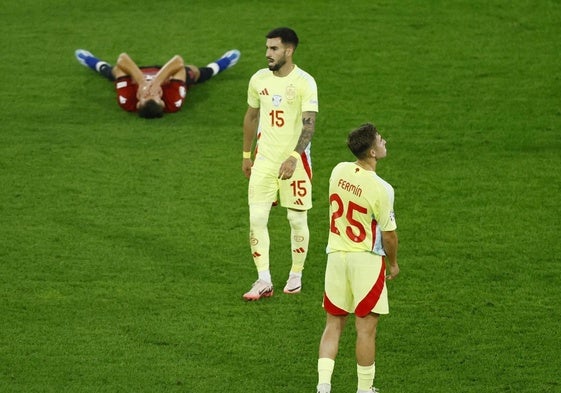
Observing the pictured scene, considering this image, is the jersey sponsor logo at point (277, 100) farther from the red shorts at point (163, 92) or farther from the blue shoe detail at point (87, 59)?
the blue shoe detail at point (87, 59)

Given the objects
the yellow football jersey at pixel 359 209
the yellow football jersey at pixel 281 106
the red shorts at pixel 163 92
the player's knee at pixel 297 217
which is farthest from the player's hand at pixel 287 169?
the red shorts at pixel 163 92

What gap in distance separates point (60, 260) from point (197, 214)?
1671mm

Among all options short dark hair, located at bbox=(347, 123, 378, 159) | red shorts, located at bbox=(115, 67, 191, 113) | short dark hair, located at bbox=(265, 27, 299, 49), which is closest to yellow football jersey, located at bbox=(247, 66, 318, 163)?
short dark hair, located at bbox=(265, 27, 299, 49)

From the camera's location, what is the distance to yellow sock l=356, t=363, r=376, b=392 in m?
8.16

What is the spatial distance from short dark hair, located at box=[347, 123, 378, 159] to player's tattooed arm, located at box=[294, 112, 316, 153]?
165 cm

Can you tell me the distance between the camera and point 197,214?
39.3ft

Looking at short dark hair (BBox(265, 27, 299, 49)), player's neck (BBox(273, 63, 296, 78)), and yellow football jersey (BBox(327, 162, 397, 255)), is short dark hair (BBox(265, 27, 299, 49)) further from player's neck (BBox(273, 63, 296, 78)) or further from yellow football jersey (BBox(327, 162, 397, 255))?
yellow football jersey (BBox(327, 162, 397, 255))

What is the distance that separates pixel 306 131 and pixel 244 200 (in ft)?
9.11

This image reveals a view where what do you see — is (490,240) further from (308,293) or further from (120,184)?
(120,184)

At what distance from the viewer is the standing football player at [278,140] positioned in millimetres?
9930

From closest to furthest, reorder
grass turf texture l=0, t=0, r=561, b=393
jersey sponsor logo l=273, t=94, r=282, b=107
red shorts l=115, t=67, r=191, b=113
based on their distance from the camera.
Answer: grass turf texture l=0, t=0, r=561, b=393 → jersey sponsor logo l=273, t=94, r=282, b=107 → red shorts l=115, t=67, r=191, b=113

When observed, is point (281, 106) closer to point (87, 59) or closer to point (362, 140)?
point (362, 140)

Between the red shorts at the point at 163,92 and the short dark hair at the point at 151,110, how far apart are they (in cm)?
20

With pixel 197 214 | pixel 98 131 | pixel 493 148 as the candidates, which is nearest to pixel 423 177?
pixel 493 148
